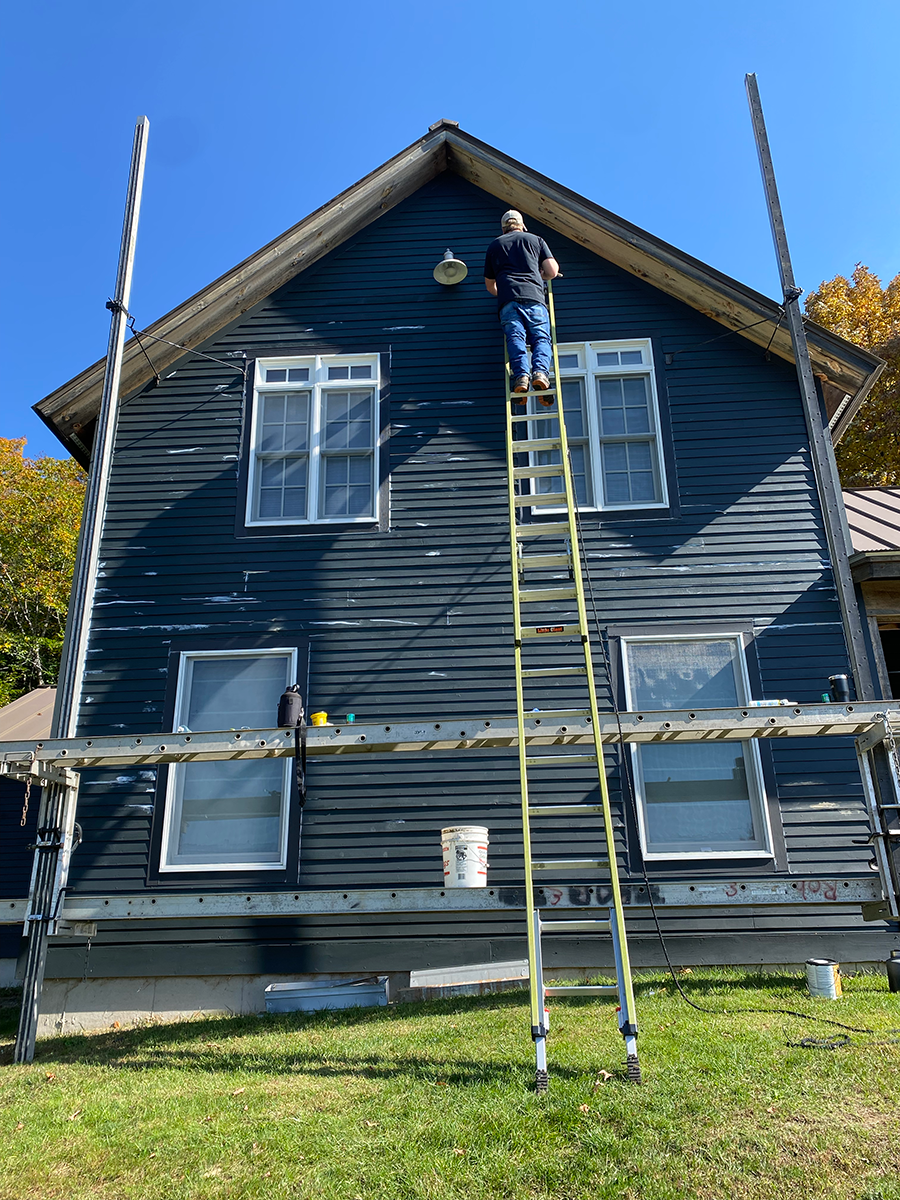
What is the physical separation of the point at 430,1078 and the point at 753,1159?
180 centimetres

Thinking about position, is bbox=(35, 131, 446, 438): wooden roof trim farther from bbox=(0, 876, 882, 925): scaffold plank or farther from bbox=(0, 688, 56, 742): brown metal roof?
bbox=(0, 876, 882, 925): scaffold plank

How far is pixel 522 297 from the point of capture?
8844 mm

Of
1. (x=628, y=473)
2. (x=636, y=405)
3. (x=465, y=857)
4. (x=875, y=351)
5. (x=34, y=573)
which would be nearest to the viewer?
(x=465, y=857)

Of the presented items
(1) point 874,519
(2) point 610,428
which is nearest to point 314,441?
(2) point 610,428

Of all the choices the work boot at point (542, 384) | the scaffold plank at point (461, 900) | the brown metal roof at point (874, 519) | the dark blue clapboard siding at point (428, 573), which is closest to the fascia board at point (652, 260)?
the dark blue clapboard siding at point (428, 573)

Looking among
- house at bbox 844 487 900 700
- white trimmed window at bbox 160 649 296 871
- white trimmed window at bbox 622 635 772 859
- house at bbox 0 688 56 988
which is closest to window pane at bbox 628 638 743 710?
white trimmed window at bbox 622 635 772 859

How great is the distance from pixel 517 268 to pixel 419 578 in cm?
318

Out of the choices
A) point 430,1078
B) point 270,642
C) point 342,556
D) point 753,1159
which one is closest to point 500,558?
point 342,556

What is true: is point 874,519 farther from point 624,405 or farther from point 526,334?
point 526,334

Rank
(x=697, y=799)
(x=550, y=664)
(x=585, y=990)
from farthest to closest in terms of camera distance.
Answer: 1. (x=550, y=664)
2. (x=697, y=799)
3. (x=585, y=990)

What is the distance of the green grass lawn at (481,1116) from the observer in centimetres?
372

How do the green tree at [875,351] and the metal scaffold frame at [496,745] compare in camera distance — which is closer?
the metal scaffold frame at [496,745]

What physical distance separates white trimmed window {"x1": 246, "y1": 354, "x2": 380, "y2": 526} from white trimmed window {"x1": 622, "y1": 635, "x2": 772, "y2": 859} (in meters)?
3.27

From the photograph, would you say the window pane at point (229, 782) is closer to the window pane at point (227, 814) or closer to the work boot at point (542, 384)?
the window pane at point (227, 814)
